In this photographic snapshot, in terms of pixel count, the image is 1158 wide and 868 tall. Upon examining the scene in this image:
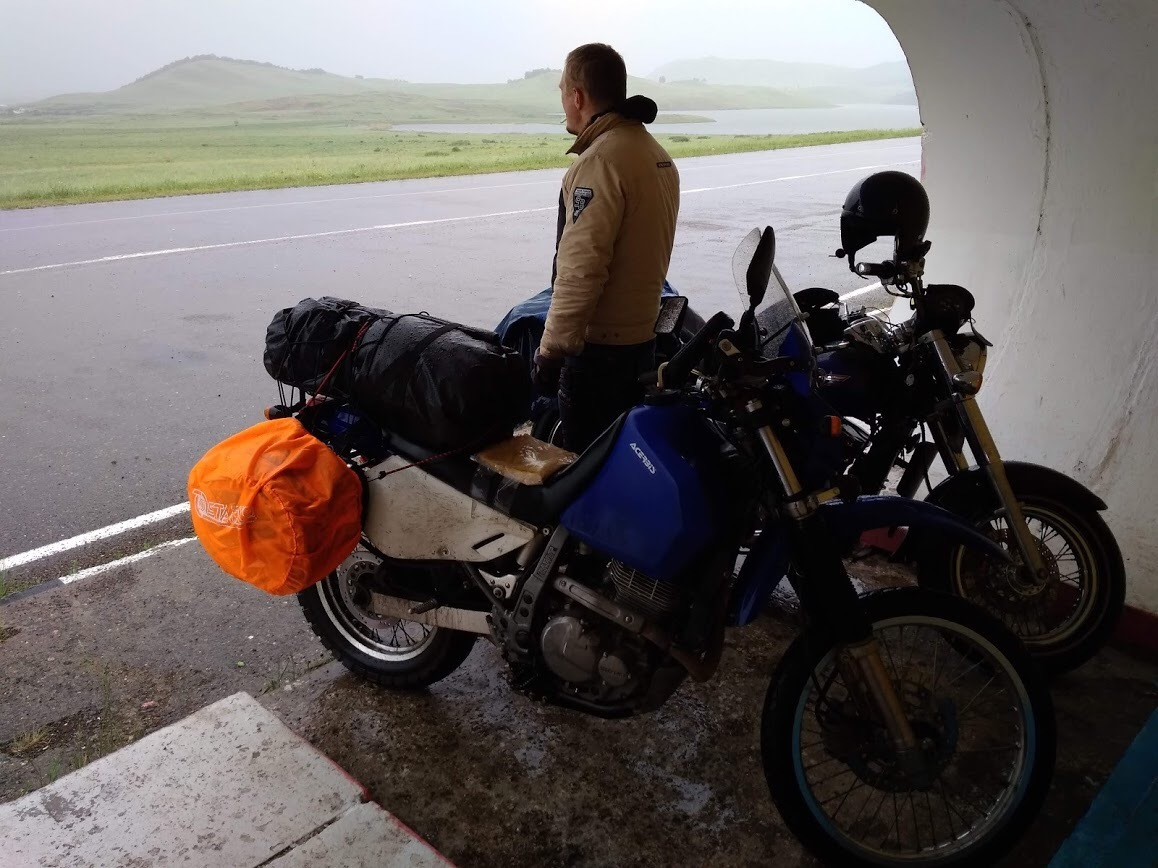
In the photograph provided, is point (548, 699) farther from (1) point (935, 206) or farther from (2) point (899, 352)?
(1) point (935, 206)

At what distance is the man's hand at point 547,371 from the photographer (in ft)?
11.6

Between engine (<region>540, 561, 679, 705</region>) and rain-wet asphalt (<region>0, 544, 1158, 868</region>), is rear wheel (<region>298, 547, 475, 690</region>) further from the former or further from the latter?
engine (<region>540, 561, 679, 705</region>)

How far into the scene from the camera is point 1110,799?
269cm

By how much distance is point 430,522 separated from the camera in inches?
114

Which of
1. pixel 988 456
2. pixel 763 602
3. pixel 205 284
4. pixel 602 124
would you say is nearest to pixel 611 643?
pixel 763 602

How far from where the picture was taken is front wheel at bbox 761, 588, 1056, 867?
237 centimetres

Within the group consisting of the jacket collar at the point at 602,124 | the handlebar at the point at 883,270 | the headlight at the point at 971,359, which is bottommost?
the headlight at the point at 971,359

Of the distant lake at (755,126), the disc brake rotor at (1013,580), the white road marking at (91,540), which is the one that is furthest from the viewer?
the distant lake at (755,126)

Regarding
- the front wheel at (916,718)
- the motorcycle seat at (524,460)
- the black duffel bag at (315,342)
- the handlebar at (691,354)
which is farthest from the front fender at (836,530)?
the black duffel bag at (315,342)

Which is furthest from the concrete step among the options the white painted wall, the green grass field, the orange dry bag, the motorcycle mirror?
the green grass field

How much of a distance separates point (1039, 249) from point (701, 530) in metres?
2.59

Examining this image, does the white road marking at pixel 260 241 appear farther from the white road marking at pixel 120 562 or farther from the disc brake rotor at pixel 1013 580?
the disc brake rotor at pixel 1013 580

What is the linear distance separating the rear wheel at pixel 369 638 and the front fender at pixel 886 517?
4.31 feet

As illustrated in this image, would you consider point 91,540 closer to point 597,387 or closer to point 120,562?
point 120,562
